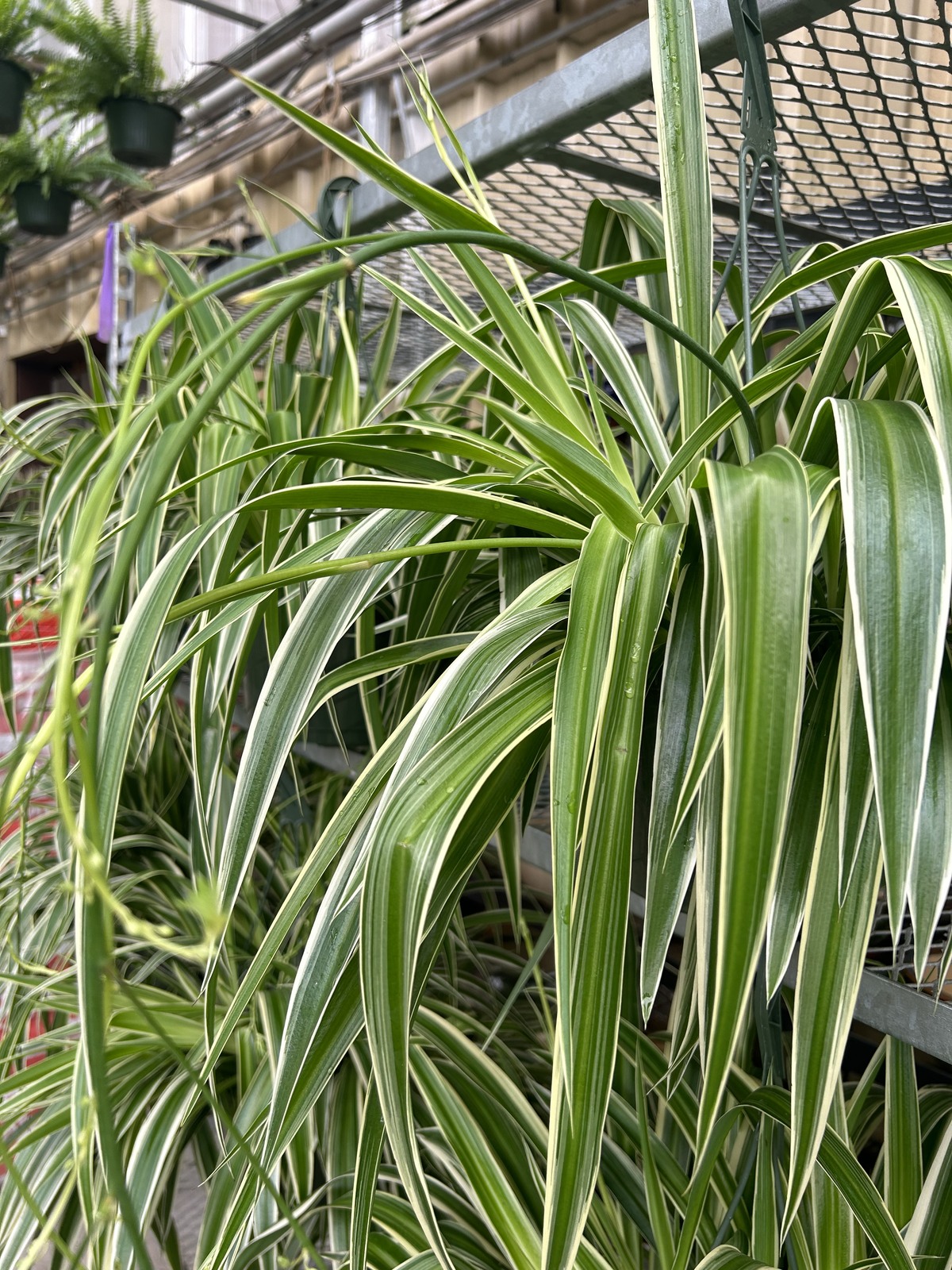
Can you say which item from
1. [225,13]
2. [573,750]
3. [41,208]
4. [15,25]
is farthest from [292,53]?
[573,750]

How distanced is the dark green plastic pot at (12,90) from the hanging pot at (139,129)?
0.20 metres

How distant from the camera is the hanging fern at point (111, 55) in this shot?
193cm

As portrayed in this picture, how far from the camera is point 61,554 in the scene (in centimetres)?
68

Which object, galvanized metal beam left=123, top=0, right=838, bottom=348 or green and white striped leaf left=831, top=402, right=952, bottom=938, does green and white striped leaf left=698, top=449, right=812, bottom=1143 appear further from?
galvanized metal beam left=123, top=0, right=838, bottom=348

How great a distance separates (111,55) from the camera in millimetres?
1944

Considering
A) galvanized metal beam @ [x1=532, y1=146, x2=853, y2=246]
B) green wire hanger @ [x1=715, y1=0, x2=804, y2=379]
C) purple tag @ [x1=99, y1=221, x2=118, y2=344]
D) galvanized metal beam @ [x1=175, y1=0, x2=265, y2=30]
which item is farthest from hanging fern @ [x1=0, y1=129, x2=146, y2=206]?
green wire hanger @ [x1=715, y1=0, x2=804, y2=379]

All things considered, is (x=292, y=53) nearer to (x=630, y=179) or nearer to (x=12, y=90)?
Result: (x=12, y=90)

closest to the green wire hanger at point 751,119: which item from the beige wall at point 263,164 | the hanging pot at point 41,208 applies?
the beige wall at point 263,164

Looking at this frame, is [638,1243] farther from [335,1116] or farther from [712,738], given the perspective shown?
[712,738]

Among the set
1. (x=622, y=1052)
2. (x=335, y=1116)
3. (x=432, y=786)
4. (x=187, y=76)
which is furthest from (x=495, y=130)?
(x=187, y=76)

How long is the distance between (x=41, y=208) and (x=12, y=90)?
0.98 ft

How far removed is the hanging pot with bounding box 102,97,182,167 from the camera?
6.39 ft

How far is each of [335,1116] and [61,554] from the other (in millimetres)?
485

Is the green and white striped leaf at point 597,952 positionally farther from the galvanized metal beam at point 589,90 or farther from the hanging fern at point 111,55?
the hanging fern at point 111,55
